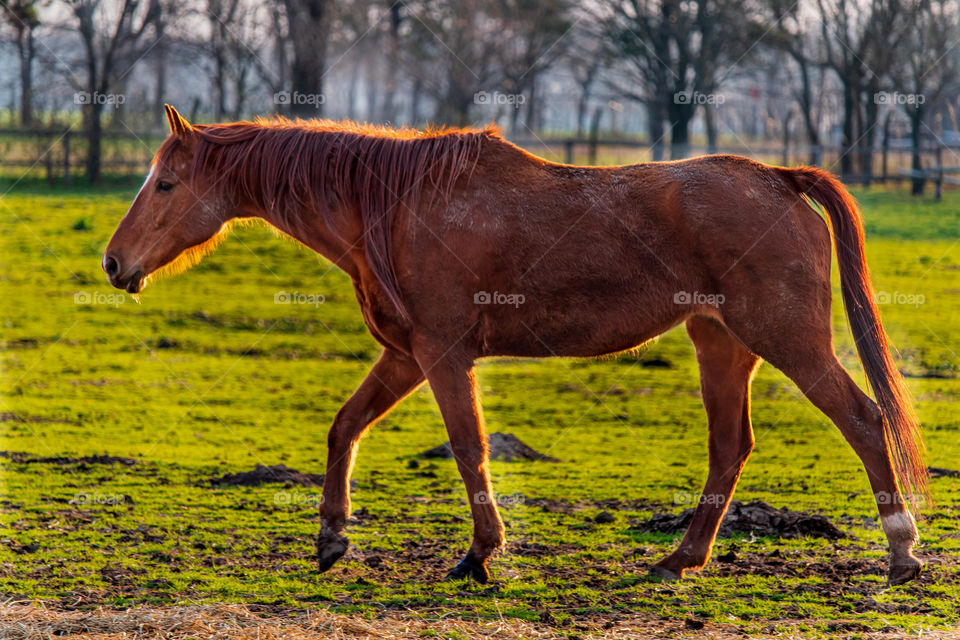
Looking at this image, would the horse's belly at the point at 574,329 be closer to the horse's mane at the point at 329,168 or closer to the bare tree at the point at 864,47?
the horse's mane at the point at 329,168

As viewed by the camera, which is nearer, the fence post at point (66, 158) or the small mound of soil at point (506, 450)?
the small mound of soil at point (506, 450)

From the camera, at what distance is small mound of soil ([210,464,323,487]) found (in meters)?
7.83

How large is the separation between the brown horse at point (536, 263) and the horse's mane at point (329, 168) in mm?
12

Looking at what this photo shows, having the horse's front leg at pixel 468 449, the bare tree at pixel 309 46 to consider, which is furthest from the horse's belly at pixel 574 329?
the bare tree at pixel 309 46

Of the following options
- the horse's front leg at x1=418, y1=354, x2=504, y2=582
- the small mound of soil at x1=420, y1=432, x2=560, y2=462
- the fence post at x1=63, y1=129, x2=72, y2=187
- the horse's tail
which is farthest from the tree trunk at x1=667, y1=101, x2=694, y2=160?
the horse's front leg at x1=418, y1=354, x2=504, y2=582

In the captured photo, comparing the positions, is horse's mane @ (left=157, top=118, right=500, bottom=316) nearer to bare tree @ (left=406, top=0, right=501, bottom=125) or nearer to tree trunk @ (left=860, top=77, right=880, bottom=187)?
tree trunk @ (left=860, top=77, right=880, bottom=187)

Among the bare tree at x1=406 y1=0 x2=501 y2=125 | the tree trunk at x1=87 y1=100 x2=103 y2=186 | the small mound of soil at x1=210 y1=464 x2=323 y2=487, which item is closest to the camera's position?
the small mound of soil at x1=210 y1=464 x2=323 y2=487

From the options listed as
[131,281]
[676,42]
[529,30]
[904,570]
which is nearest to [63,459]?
[131,281]

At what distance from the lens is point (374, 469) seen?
8.48m

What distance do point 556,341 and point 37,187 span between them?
19.1m

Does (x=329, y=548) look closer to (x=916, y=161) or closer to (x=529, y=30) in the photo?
(x=916, y=161)

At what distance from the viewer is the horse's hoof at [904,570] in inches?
205

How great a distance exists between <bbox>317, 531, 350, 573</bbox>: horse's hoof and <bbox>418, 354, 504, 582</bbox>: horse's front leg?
654 millimetres

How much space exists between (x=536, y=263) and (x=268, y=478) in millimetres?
3459
